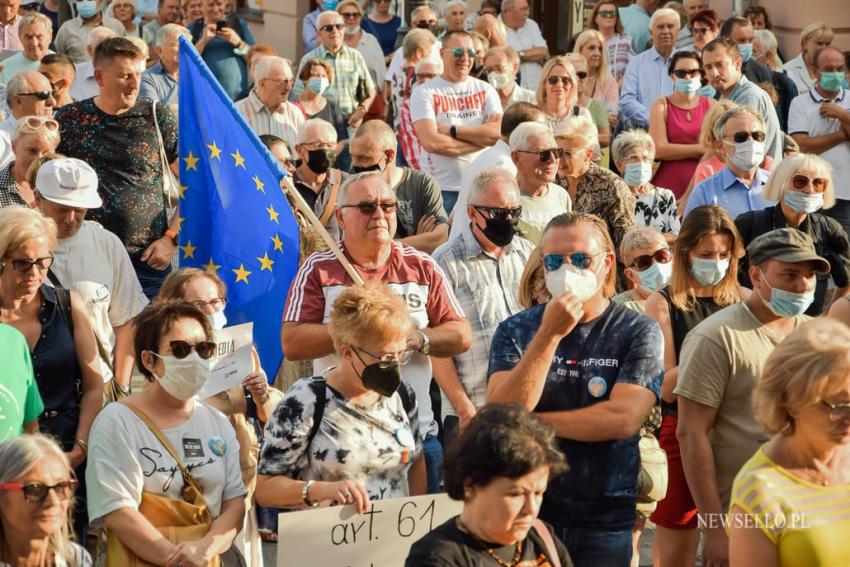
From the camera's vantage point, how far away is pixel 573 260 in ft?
18.1

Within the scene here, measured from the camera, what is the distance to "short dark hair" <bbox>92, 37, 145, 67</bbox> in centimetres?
822

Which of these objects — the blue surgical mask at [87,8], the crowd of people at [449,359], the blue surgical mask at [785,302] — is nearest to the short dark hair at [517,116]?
the crowd of people at [449,359]

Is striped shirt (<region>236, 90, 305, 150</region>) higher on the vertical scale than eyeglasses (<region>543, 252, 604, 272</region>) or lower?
lower

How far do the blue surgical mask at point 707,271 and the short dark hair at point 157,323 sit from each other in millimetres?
2333

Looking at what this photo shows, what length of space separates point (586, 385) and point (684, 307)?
57.7 inches

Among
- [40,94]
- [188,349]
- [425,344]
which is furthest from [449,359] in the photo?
[40,94]

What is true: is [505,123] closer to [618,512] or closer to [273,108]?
[273,108]

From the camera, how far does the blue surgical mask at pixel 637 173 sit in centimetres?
996

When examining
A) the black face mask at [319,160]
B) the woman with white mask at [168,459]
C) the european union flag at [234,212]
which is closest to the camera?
the woman with white mask at [168,459]

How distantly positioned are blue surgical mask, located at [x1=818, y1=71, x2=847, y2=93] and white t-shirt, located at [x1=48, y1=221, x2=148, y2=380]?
6824 mm

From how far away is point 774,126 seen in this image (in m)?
10.6

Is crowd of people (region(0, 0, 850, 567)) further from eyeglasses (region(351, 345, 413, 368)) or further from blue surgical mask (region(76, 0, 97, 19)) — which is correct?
blue surgical mask (region(76, 0, 97, 19))

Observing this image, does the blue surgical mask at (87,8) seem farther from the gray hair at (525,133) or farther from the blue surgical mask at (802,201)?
the blue surgical mask at (802,201)

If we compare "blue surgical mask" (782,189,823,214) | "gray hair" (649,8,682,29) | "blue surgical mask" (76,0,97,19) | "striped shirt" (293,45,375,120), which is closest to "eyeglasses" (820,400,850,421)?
"blue surgical mask" (782,189,823,214)
